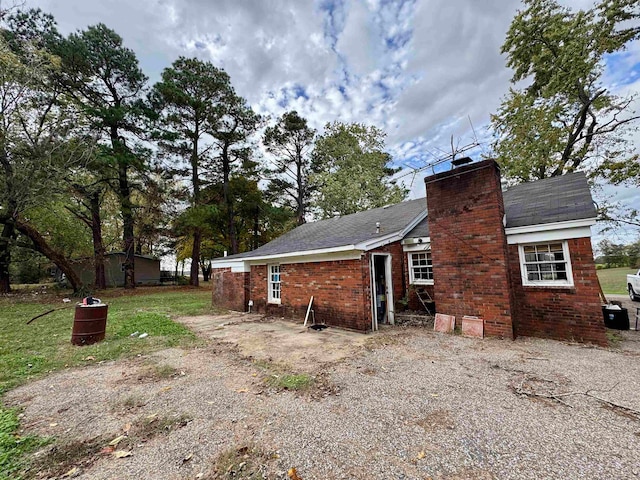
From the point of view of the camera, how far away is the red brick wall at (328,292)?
7.25 meters

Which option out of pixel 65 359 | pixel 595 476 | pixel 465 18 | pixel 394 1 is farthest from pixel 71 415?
pixel 465 18

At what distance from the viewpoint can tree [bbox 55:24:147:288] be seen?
1545cm

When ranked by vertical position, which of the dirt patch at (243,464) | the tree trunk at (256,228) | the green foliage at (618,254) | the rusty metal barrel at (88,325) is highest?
the tree trunk at (256,228)

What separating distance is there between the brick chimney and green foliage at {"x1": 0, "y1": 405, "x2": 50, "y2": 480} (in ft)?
25.2

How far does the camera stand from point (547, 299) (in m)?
6.32

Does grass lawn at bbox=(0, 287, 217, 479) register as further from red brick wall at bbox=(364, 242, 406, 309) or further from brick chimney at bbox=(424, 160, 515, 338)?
brick chimney at bbox=(424, 160, 515, 338)

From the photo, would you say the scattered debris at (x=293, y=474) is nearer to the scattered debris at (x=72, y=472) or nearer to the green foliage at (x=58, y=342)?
the scattered debris at (x=72, y=472)

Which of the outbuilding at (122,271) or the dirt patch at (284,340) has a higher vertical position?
the outbuilding at (122,271)

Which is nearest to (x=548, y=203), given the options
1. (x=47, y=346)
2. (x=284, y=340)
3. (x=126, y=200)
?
(x=284, y=340)

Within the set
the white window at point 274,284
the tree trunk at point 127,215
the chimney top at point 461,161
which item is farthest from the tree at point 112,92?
the chimney top at point 461,161

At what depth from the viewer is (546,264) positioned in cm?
650

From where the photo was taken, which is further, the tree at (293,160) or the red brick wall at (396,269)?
the tree at (293,160)

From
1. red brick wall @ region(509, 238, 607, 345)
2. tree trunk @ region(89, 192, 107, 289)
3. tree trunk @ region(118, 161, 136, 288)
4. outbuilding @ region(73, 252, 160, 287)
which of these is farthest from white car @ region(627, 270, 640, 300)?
outbuilding @ region(73, 252, 160, 287)

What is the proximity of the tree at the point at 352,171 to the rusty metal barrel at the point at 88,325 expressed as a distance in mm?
17078
